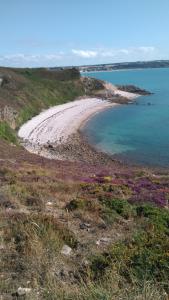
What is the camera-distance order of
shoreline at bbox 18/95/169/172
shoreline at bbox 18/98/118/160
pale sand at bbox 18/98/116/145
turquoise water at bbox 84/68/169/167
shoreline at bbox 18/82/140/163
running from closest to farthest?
shoreline at bbox 18/95/169/172 < turquoise water at bbox 84/68/169/167 < shoreline at bbox 18/82/140/163 < shoreline at bbox 18/98/118/160 < pale sand at bbox 18/98/116/145

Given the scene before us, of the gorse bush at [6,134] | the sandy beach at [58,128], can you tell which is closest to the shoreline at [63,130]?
the sandy beach at [58,128]

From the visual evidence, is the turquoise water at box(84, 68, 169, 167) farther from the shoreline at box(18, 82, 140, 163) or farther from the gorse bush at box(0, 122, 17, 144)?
the gorse bush at box(0, 122, 17, 144)

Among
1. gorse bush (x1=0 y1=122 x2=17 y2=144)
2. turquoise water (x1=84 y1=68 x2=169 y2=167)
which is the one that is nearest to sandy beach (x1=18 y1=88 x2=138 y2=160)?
gorse bush (x1=0 y1=122 x2=17 y2=144)

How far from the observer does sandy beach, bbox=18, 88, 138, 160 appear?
152 ft

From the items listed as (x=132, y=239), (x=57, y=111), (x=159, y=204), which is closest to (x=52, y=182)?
(x=159, y=204)

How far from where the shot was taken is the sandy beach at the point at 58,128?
46.2 m

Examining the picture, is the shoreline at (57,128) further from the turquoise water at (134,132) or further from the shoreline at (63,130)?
the turquoise water at (134,132)

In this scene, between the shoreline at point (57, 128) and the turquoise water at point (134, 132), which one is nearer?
the turquoise water at point (134, 132)

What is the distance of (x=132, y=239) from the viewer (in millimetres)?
9102

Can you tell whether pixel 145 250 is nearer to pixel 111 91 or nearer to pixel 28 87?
pixel 28 87

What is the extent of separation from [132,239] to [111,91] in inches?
4101

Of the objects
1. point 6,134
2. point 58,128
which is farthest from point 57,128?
point 6,134

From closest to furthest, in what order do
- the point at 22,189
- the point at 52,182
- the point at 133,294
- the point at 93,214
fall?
the point at 133,294 → the point at 93,214 → the point at 22,189 → the point at 52,182

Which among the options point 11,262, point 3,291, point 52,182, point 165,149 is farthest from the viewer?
point 165,149
